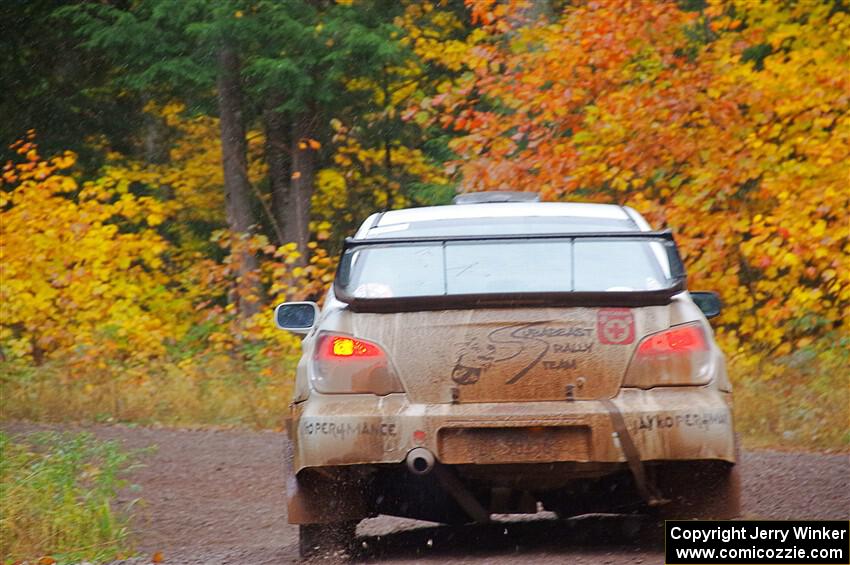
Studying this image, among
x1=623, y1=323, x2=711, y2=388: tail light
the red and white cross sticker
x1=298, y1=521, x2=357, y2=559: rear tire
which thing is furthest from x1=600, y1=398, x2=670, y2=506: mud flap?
x1=298, y1=521, x2=357, y2=559: rear tire

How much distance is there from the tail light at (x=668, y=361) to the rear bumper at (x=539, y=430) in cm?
4

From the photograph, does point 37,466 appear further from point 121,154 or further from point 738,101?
point 121,154

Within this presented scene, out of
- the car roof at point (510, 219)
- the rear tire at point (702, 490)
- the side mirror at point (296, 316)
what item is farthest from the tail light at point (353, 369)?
the rear tire at point (702, 490)

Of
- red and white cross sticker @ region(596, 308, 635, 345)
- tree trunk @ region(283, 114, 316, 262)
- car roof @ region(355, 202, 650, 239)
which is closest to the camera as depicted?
red and white cross sticker @ region(596, 308, 635, 345)

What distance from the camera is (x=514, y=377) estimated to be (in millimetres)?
5969

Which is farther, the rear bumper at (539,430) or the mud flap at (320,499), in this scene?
the mud flap at (320,499)

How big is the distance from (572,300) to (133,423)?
415 inches

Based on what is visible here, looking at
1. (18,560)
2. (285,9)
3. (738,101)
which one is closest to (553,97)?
(738,101)

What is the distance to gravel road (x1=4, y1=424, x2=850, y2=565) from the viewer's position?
6895mm

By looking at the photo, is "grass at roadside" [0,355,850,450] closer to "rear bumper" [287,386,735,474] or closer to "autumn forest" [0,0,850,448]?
"autumn forest" [0,0,850,448]

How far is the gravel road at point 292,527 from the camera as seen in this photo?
22.6 feet

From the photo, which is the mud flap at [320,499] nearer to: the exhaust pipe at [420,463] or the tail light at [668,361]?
the exhaust pipe at [420,463]

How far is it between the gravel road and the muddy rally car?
47 centimetres

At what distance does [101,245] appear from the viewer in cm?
2067
